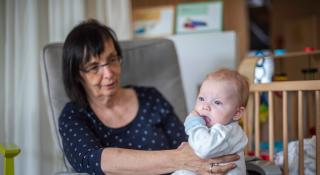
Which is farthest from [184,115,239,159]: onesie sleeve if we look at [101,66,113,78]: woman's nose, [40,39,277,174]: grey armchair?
[40,39,277,174]: grey armchair

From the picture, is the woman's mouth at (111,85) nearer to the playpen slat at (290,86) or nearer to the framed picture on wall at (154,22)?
the playpen slat at (290,86)

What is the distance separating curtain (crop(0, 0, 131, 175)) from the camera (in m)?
1.50

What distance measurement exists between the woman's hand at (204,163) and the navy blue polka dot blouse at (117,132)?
26cm

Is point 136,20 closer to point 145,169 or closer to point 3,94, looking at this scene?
point 3,94

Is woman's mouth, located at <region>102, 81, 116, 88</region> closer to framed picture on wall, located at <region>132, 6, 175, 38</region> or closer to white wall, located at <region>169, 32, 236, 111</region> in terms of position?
white wall, located at <region>169, 32, 236, 111</region>

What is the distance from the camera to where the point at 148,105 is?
1.51m

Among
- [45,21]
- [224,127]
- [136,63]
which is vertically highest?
[45,21]

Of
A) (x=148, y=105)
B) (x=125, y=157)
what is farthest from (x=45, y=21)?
(x=125, y=157)

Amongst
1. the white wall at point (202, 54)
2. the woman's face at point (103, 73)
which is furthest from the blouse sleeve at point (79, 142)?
the white wall at point (202, 54)

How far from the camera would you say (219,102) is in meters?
1.03

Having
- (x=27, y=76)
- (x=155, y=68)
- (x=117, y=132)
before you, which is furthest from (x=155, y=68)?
(x=27, y=76)

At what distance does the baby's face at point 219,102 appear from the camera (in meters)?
1.02

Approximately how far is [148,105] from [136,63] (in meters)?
0.30

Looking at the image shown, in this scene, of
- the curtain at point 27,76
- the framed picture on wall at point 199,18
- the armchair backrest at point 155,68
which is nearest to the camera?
the curtain at point 27,76
